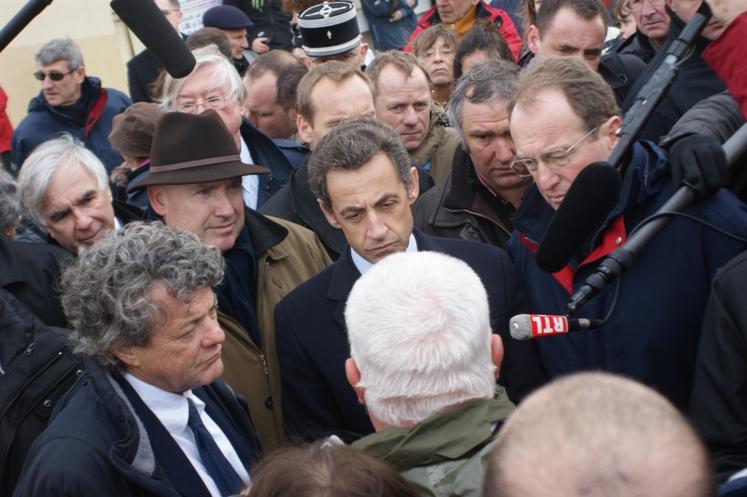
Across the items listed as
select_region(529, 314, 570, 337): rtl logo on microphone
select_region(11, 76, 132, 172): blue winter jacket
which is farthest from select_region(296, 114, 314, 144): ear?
select_region(11, 76, 132, 172): blue winter jacket

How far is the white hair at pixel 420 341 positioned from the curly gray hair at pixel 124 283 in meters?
0.77

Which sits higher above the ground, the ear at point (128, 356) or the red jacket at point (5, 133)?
the ear at point (128, 356)

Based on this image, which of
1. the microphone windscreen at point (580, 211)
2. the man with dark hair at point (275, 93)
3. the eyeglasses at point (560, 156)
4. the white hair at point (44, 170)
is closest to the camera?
the microphone windscreen at point (580, 211)

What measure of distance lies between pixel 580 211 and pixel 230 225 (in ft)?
5.27

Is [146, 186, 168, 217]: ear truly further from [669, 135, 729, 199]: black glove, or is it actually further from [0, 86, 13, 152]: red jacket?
[0, 86, 13, 152]: red jacket

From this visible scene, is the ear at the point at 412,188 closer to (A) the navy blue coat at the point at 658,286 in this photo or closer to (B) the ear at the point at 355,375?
(A) the navy blue coat at the point at 658,286

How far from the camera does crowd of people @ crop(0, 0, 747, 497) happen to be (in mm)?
1975

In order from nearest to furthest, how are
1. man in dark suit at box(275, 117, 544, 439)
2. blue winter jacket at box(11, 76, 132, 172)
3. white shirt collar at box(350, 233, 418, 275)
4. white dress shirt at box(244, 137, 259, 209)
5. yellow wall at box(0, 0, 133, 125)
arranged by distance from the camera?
man in dark suit at box(275, 117, 544, 439) → white shirt collar at box(350, 233, 418, 275) → white dress shirt at box(244, 137, 259, 209) → blue winter jacket at box(11, 76, 132, 172) → yellow wall at box(0, 0, 133, 125)

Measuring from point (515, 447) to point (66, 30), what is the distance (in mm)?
9828

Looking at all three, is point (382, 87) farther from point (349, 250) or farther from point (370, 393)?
point (370, 393)

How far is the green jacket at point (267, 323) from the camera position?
367cm

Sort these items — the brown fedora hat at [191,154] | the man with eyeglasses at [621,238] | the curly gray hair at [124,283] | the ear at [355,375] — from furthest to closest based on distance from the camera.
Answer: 1. the brown fedora hat at [191,154]
2. the man with eyeglasses at [621,238]
3. the curly gray hair at [124,283]
4. the ear at [355,375]

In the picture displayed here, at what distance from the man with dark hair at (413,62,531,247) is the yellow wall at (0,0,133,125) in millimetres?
6639

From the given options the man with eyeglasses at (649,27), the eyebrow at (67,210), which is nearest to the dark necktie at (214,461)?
the eyebrow at (67,210)
